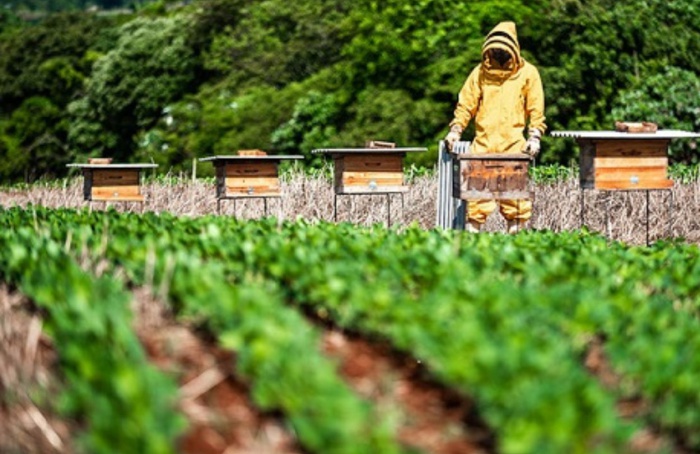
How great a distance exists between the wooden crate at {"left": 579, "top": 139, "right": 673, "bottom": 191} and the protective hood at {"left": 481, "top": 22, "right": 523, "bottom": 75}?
3.93 ft

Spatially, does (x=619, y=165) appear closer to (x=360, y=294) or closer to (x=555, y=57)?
(x=360, y=294)

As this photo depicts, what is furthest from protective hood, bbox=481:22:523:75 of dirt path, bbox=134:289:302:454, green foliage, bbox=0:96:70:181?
green foliage, bbox=0:96:70:181

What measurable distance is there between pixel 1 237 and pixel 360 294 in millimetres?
2840

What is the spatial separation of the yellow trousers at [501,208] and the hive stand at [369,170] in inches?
135

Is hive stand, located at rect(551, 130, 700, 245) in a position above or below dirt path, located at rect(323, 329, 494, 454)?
above

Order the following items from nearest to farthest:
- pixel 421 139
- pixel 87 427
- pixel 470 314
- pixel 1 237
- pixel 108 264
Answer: pixel 87 427 → pixel 470 314 → pixel 108 264 → pixel 1 237 → pixel 421 139

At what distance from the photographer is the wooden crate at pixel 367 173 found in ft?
52.4

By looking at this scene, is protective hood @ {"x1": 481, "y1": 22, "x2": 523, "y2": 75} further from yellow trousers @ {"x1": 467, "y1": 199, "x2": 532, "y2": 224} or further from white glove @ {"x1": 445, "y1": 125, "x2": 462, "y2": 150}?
yellow trousers @ {"x1": 467, "y1": 199, "x2": 532, "y2": 224}

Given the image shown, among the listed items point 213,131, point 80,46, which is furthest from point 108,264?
point 80,46

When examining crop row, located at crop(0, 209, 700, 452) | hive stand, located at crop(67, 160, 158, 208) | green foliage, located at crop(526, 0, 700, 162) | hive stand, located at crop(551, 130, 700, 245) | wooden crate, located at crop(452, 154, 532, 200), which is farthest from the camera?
green foliage, located at crop(526, 0, 700, 162)

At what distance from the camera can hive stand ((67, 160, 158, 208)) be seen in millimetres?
19531

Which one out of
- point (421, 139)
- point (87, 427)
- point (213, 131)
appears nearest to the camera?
point (87, 427)

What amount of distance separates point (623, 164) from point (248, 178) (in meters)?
6.03

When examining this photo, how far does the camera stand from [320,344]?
5.44 m
